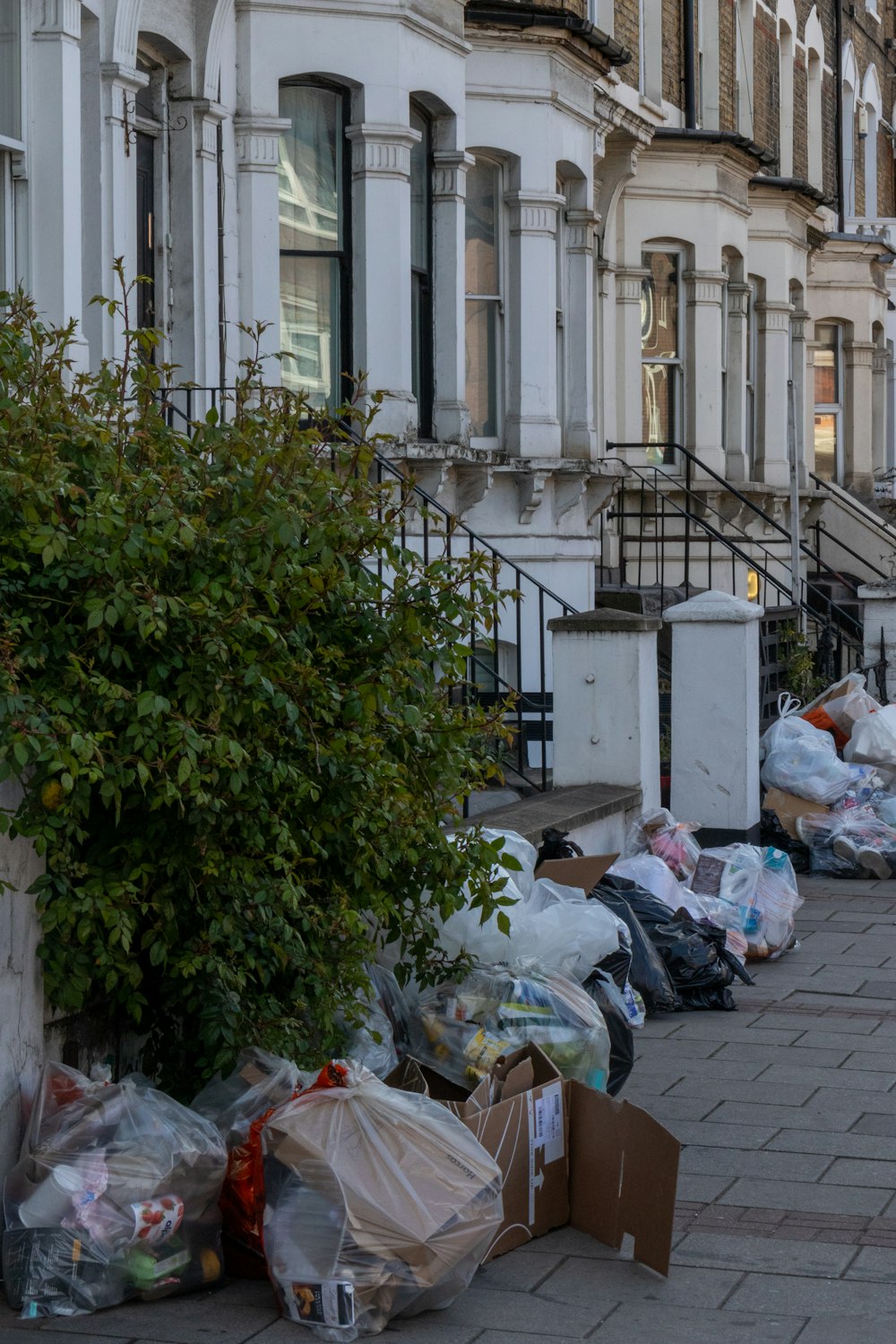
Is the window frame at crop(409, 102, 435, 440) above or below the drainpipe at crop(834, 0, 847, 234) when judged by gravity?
below

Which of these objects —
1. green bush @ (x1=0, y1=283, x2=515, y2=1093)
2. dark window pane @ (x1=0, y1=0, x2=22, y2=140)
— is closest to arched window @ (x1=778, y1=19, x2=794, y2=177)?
dark window pane @ (x1=0, y1=0, x2=22, y2=140)

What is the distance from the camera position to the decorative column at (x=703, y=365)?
18766mm

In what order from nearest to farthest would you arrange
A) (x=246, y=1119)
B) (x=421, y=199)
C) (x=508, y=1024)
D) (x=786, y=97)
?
(x=246, y=1119), (x=508, y=1024), (x=421, y=199), (x=786, y=97)

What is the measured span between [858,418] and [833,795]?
14940 millimetres

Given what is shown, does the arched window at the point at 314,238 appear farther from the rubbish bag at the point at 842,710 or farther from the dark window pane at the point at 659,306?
the dark window pane at the point at 659,306

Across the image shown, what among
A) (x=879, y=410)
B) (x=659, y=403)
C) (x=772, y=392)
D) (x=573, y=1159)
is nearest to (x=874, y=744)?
(x=659, y=403)

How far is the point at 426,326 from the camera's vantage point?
13000 millimetres

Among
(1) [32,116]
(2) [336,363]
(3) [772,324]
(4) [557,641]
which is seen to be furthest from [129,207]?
(3) [772,324]

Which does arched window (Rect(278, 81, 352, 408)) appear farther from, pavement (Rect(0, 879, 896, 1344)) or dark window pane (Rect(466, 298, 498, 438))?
pavement (Rect(0, 879, 896, 1344))

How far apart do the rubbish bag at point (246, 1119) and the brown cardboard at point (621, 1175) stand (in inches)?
30.2

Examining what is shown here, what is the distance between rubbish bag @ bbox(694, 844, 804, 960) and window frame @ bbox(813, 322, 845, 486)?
55.6 feet

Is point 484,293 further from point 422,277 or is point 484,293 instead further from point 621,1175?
point 621,1175

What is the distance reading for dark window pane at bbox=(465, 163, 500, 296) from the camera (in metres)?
14.2

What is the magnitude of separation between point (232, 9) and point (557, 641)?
4.57m
